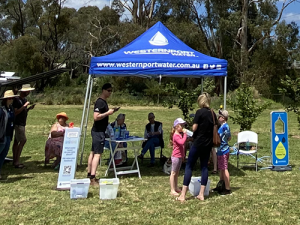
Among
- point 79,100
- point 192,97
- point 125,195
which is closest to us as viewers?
point 125,195

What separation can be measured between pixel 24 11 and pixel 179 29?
63.2 feet

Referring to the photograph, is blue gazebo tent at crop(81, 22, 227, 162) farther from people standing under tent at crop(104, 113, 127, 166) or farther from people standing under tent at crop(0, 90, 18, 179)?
people standing under tent at crop(0, 90, 18, 179)

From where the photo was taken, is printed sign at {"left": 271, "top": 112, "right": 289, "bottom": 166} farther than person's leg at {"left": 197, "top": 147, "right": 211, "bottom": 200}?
Yes

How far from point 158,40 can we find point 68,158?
3.00m

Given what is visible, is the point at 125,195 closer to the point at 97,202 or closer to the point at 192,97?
the point at 97,202

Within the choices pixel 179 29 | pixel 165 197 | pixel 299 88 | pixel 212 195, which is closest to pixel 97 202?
pixel 165 197

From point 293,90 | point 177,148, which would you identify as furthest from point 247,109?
point 177,148

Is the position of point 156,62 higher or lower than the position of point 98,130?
higher

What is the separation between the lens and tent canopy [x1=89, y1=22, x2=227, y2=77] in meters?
6.00

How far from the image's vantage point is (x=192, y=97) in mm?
9188

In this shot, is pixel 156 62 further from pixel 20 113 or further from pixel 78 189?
pixel 20 113

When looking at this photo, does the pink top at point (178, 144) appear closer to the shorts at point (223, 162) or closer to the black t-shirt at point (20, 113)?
the shorts at point (223, 162)

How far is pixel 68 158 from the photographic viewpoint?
5.44m

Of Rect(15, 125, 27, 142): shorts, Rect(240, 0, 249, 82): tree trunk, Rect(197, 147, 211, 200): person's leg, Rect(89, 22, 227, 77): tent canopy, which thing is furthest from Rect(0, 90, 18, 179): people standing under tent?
Rect(240, 0, 249, 82): tree trunk
